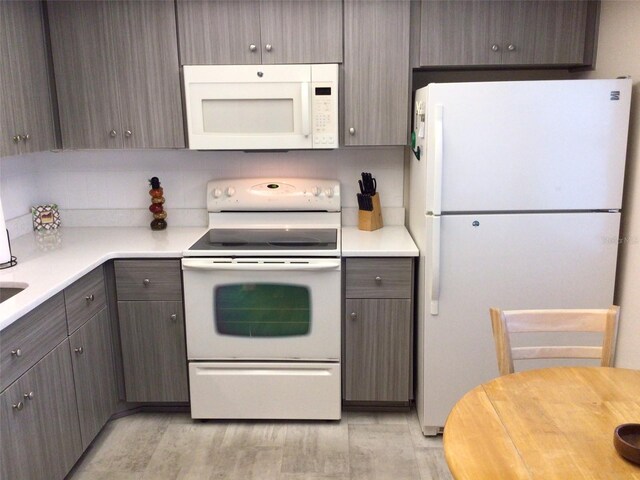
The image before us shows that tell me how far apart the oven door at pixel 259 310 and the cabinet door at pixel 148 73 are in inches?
27.6

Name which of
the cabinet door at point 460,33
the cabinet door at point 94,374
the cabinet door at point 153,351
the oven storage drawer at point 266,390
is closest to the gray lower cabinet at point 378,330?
the oven storage drawer at point 266,390

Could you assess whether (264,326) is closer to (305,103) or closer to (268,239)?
(268,239)

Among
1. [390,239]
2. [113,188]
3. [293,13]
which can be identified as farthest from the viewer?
[113,188]

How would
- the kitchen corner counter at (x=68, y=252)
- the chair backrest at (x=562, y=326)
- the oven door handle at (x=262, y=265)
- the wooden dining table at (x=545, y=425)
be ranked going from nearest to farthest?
1. the wooden dining table at (x=545, y=425)
2. the chair backrest at (x=562, y=326)
3. the kitchen corner counter at (x=68, y=252)
4. the oven door handle at (x=262, y=265)

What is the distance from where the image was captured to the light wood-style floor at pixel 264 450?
2.44 m

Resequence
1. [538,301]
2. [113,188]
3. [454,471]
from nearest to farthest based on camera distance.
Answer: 1. [454,471]
2. [538,301]
3. [113,188]

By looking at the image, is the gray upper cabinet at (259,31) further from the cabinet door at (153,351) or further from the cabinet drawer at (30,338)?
the cabinet drawer at (30,338)

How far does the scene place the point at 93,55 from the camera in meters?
2.73

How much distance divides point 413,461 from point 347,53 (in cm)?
191

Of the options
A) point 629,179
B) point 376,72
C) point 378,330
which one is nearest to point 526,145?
point 629,179

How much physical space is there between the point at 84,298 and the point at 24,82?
3.34 ft

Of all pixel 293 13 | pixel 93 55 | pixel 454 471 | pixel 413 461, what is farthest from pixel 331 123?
pixel 454 471

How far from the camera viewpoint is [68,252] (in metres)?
2.65

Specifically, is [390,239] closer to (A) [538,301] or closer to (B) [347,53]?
(A) [538,301]
